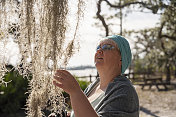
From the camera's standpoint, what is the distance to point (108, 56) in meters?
1.30

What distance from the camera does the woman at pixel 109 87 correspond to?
3.24 feet

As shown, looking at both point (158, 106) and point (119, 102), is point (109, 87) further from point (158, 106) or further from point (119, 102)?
point (158, 106)

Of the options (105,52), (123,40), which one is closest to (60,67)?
(105,52)

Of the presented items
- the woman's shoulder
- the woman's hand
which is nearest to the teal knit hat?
the woman's shoulder

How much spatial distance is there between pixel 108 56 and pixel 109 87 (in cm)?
19

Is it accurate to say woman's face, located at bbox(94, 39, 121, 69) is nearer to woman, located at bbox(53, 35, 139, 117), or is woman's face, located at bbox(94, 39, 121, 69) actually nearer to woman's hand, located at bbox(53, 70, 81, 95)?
woman, located at bbox(53, 35, 139, 117)

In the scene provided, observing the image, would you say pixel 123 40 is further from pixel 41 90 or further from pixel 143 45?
pixel 143 45

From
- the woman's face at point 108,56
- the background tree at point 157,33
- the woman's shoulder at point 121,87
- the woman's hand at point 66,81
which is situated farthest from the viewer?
the background tree at point 157,33

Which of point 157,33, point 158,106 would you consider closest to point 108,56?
point 158,106

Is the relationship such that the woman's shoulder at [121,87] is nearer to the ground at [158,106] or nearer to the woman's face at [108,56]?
the woman's face at [108,56]

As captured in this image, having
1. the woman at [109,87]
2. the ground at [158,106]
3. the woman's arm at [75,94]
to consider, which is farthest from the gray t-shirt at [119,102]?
the ground at [158,106]

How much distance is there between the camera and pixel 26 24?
1101 mm

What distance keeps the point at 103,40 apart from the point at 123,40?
0.12 metres

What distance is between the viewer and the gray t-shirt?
106 centimetres
